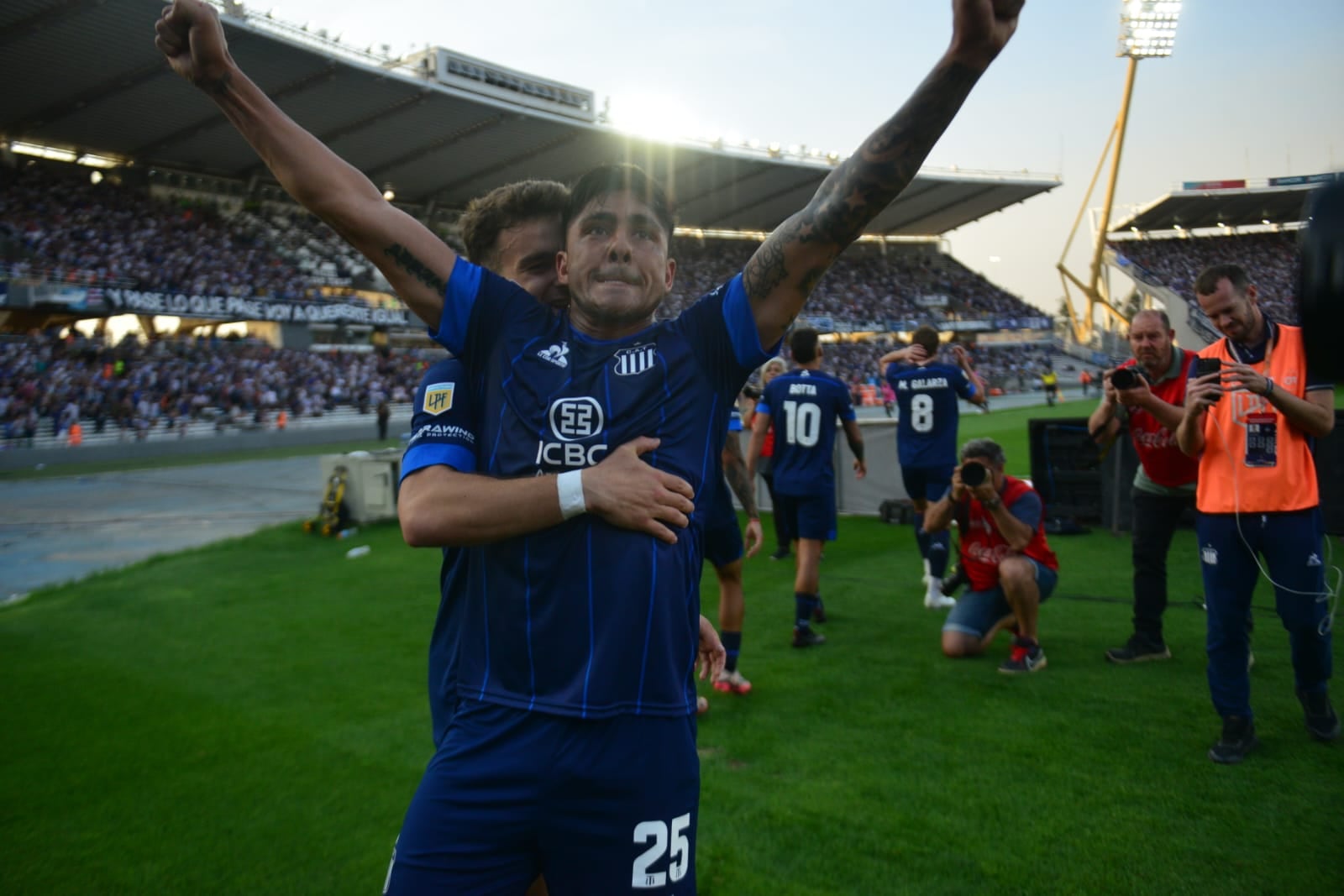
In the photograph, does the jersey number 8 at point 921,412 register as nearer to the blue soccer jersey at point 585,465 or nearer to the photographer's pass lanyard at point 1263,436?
the photographer's pass lanyard at point 1263,436

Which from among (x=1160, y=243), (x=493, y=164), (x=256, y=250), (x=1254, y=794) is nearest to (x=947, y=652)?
(x=1254, y=794)

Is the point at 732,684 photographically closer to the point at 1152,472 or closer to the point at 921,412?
the point at 1152,472

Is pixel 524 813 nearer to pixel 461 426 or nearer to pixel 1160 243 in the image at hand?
pixel 461 426

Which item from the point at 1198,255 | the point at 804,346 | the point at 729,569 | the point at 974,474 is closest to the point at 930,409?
the point at 804,346

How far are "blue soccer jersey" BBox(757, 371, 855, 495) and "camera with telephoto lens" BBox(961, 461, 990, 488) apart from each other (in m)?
1.22

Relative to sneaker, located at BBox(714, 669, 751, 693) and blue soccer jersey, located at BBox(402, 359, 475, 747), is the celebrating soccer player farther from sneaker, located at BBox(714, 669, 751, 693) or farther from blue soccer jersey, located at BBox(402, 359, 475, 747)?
sneaker, located at BBox(714, 669, 751, 693)

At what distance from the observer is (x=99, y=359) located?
2805cm

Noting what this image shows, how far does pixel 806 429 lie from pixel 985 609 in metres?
1.80

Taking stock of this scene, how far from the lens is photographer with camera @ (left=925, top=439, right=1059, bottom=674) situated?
5.38 m

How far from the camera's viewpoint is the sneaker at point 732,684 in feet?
16.8

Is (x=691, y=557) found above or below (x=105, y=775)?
above

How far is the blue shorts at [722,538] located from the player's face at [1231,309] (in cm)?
266

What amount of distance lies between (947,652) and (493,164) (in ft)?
133

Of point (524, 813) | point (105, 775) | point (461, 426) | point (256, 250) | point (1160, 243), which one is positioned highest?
point (1160, 243)
